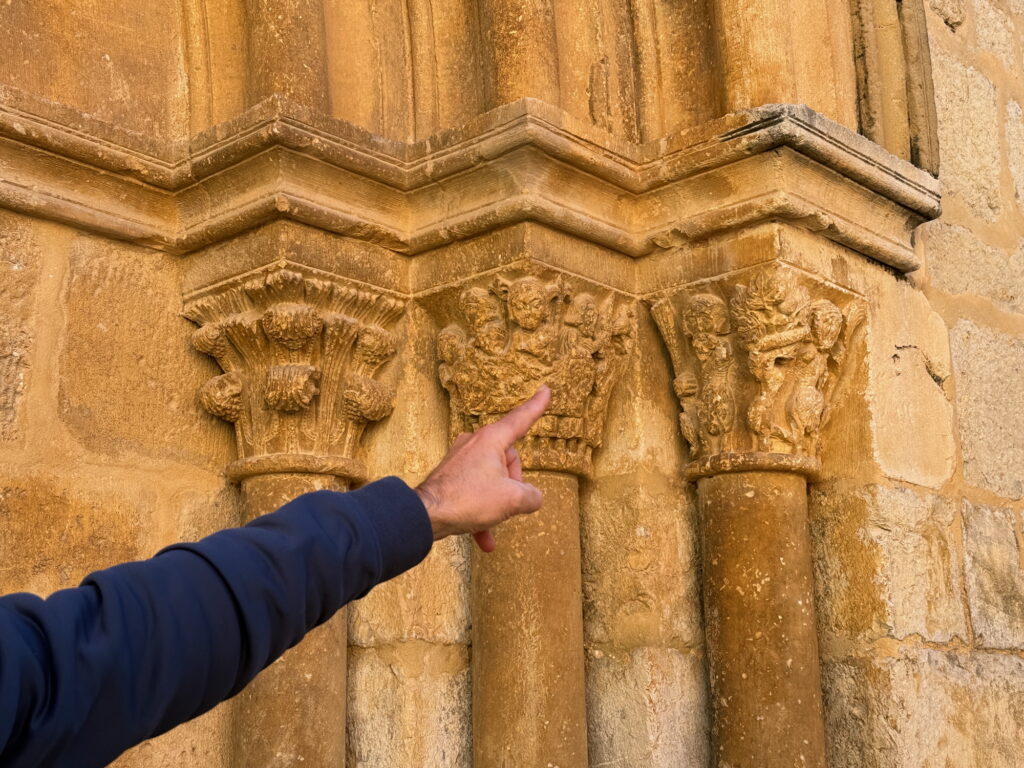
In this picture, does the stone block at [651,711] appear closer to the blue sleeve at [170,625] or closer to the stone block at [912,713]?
the stone block at [912,713]

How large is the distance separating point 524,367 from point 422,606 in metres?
0.56

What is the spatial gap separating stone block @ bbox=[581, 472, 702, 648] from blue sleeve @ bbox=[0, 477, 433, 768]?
1.61 m

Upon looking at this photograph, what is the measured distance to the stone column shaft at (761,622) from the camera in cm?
232

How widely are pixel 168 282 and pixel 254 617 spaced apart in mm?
1822

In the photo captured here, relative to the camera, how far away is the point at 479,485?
1110 millimetres

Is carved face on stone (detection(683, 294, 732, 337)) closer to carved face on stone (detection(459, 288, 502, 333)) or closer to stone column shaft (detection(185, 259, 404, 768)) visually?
carved face on stone (detection(459, 288, 502, 333))

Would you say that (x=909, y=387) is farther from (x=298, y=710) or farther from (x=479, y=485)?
(x=479, y=485)

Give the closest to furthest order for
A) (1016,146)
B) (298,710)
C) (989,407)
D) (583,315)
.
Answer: (298,710) → (583,315) → (989,407) → (1016,146)

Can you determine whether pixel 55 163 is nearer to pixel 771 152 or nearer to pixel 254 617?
pixel 771 152

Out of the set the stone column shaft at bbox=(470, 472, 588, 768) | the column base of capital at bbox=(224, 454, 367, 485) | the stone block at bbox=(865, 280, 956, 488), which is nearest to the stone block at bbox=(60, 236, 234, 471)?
the column base of capital at bbox=(224, 454, 367, 485)

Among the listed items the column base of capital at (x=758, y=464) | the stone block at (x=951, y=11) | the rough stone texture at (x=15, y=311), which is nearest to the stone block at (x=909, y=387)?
the column base of capital at (x=758, y=464)

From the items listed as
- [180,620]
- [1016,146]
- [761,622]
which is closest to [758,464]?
[761,622]

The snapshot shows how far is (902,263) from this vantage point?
9.02 feet

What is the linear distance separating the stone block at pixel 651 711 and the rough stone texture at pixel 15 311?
130 cm
